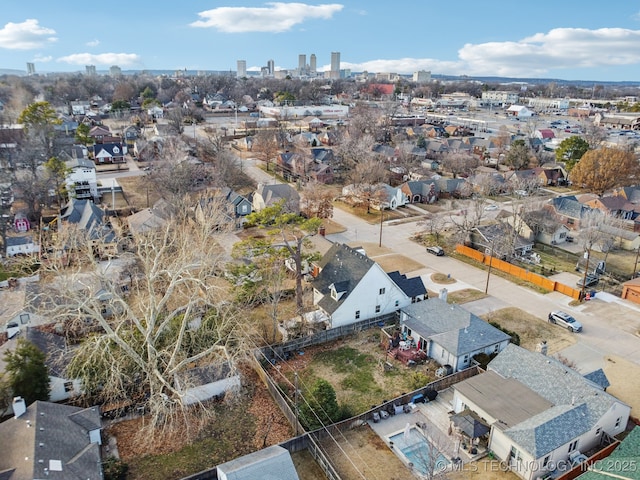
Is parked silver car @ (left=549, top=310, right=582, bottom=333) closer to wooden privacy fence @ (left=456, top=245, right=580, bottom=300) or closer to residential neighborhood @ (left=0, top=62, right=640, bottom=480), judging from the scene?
residential neighborhood @ (left=0, top=62, right=640, bottom=480)

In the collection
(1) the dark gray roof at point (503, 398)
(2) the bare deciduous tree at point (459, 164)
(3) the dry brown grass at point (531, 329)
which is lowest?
(3) the dry brown grass at point (531, 329)

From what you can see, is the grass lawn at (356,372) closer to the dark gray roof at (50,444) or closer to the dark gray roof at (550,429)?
the dark gray roof at (550,429)

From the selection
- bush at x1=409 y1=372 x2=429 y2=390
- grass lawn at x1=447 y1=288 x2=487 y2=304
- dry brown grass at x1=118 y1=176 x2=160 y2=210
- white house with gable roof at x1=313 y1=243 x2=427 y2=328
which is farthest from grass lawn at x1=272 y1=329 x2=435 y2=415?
dry brown grass at x1=118 y1=176 x2=160 y2=210

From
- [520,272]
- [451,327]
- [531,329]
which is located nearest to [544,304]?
[531,329]

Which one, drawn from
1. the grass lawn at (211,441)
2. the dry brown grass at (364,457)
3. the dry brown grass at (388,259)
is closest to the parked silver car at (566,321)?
the dry brown grass at (388,259)

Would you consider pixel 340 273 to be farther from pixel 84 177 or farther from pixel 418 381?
pixel 84 177

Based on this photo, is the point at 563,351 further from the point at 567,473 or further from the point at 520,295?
the point at 567,473

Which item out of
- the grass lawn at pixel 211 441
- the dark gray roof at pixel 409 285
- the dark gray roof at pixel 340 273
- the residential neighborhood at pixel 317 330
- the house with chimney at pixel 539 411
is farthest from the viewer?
the dark gray roof at pixel 409 285
